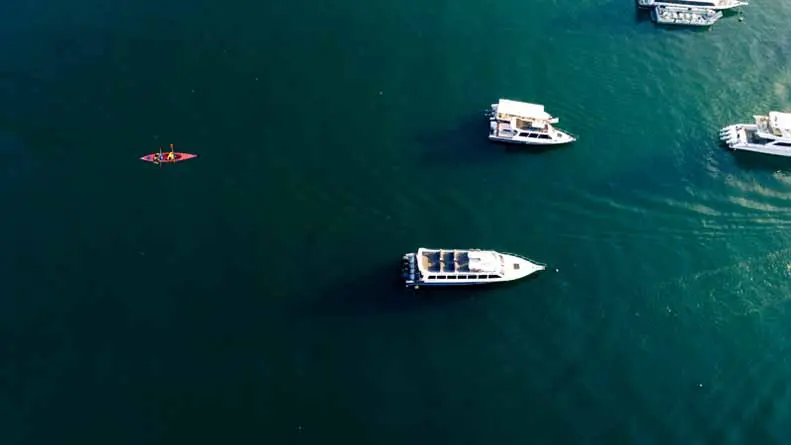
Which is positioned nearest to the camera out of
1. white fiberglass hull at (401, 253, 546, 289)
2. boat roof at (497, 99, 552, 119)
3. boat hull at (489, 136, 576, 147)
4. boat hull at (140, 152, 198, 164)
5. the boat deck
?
white fiberglass hull at (401, 253, 546, 289)

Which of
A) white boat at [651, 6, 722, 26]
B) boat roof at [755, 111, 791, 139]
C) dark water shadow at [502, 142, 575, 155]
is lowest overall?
dark water shadow at [502, 142, 575, 155]

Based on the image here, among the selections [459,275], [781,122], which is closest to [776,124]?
[781,122]

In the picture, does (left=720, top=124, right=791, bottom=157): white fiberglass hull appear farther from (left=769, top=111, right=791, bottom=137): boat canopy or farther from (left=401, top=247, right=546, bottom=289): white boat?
(left=401, top=247, right=546, bottom=289): white boat

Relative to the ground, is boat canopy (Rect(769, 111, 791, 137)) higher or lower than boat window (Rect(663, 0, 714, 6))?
lower

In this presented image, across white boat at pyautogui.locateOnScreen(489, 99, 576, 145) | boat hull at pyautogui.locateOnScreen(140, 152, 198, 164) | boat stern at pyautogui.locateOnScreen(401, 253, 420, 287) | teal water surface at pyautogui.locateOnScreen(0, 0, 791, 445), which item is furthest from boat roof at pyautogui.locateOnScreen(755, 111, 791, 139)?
boat hull at pyautogui.locateOnScreen(140, 152, 198, 164)

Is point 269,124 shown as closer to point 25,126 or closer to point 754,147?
point 25,126

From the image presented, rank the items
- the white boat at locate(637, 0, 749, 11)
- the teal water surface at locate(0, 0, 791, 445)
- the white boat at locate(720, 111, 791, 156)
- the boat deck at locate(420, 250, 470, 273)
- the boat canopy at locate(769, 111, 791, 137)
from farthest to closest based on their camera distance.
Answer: the white boat at locate(637, 0, 749, 11), the boat canopy at locate(769, 111, 791, 137), the white boat at locate(720, 111, 791, 156), the boat deck at locate(420, 250, 470, 273), the teal water surface at locate(0, 0, 791, 445)

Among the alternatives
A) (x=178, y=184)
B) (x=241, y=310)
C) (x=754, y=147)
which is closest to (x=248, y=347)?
(x=241, y=310)

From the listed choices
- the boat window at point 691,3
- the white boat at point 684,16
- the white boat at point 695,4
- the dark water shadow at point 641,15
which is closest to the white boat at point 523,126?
the dark water shadow at point 641,15
